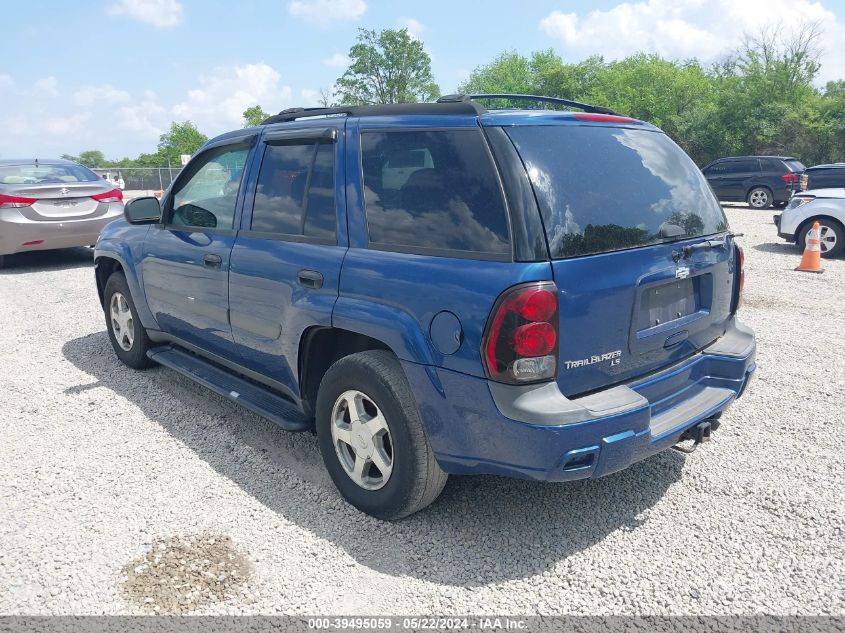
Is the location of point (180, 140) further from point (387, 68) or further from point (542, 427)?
point (542, 427)

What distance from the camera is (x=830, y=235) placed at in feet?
36.7

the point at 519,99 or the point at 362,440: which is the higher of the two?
the point at 519,99

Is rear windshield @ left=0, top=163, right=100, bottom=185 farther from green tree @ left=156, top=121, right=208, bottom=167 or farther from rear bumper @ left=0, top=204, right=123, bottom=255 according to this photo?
green tree @ left=156, top=121, right=208, bottom=167

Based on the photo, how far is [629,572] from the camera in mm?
2805

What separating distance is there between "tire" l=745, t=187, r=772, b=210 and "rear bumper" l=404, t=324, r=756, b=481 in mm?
20312

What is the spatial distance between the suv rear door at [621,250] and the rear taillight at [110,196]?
29.2 feet

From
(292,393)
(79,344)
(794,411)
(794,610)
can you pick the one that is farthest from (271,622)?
(79,344)

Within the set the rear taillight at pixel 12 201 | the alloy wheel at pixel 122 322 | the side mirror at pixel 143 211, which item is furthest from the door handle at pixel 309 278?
the rear taillight at pixel 12 201

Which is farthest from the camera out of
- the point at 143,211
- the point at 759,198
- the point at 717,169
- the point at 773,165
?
the point at 717,169

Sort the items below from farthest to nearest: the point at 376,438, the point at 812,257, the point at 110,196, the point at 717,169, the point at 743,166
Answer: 1. the point at 717,169
2. the point at 743,166
3. the point at 110,196
4. the point at 812,257
5. the point at 376,438

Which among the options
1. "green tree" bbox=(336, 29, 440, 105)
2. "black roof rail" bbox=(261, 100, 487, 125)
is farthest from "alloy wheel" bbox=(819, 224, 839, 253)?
"green tree" bbox=(336, 29, 440, 105)

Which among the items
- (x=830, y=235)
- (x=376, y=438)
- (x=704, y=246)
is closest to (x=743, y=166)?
(x=830, y=235)

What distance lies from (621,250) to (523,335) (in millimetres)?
653

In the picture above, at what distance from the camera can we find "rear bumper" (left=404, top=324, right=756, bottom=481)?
8.38 ft
